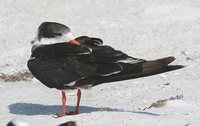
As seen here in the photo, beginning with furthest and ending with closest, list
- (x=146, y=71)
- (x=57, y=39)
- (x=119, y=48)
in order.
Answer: (x=119, y=48), (x=57, y=39), (x=146, y=71)

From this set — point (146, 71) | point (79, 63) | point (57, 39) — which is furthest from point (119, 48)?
point (146, 71)

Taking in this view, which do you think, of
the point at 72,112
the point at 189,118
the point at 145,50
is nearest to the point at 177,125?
the point at 189,118

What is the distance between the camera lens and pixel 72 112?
7609 millimetres

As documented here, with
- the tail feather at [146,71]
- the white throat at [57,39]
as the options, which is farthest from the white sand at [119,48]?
the white throat at [57,39]

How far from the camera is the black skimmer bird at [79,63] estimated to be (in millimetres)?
7000

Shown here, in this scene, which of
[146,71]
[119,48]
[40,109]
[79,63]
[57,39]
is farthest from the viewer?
[119,48]

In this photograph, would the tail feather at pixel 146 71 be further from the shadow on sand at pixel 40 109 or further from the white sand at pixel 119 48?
the shadow on sand at pixel 40 109

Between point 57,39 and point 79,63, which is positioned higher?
point 57,39

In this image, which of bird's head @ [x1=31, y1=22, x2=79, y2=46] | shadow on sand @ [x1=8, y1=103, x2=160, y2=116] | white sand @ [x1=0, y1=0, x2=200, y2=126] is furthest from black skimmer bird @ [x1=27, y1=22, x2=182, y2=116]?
white sand @ [x1=0, y1=0, x2=200, y2=126]

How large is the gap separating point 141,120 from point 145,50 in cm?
406

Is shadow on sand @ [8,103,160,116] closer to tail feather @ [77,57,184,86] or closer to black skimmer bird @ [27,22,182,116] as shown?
black skimmer bird @ [27,22,182,116]

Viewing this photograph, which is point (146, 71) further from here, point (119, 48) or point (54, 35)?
point (119, 48)

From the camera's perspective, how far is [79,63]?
7277mm

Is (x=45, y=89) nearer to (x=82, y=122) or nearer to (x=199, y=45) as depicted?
(x=82, y=122)
